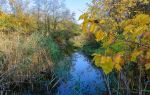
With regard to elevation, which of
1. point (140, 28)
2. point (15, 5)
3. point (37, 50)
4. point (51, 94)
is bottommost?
point (51, 94)

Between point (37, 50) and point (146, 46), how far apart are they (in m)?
8.95

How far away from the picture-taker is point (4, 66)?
8.98 metres

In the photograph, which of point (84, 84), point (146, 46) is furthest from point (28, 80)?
point (146, 46)

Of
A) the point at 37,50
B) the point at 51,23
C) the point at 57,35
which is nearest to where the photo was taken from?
the point at 37,50

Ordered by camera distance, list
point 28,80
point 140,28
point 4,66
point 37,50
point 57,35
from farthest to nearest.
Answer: point 57,35 → point 37,50 → point 28,80 → point 4,66 → point 140,28

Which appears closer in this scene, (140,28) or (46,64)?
(140,28)

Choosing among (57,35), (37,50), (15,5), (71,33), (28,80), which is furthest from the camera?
(71,33)

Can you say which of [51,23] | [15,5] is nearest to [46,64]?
[15,5]

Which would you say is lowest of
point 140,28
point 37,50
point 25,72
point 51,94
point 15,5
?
point 51,94

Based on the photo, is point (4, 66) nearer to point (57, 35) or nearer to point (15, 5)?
point (15, 5)

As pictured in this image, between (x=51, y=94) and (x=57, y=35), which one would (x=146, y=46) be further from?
(x=57, y=35)

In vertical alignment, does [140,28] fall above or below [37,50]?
above

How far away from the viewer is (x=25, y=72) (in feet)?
31.1

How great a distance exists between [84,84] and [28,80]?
210 cm
